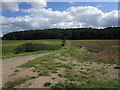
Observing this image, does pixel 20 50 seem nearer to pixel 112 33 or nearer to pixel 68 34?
pixel 68 34

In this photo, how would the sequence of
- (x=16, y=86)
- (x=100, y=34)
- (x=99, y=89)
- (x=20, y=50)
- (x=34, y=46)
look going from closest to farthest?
(x=99, y=89) → (x=16, y=86) → (x=20, y=50) → (x=34, y=46) → (x=100, y=34)

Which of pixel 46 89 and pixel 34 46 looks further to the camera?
pixel 34 46

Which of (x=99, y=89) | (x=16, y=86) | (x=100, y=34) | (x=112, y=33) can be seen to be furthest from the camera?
(x=100, y=34)

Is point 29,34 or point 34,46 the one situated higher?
point 29,34

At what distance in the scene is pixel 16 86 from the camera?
441cm

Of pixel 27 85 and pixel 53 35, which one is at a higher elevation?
pixel 53 35

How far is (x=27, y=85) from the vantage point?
4410 mm

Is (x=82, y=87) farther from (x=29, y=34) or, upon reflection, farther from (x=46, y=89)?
(x=29, y=34)

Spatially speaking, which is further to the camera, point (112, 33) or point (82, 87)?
point (112, 33)

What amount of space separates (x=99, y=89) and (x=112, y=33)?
229ft

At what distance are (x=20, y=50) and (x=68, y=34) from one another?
5699 centimetres

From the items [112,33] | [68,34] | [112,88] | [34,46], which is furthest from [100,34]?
[112,88]

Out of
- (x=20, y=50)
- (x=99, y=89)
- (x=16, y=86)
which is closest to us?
(x=99, y=89)

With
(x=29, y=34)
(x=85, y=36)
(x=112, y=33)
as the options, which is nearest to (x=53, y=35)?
(x=29, y=34)
